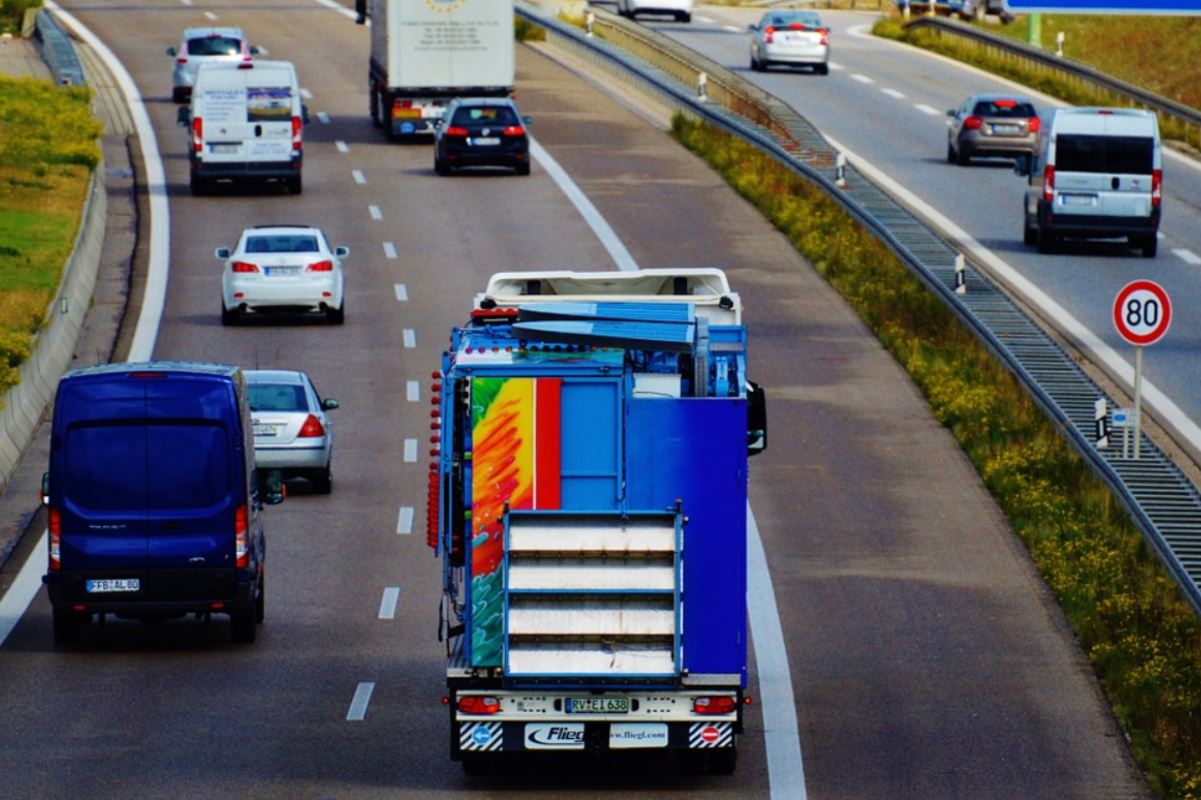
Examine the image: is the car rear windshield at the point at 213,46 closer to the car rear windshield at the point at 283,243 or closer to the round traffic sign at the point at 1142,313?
the car rear windshield at the point at 283,243

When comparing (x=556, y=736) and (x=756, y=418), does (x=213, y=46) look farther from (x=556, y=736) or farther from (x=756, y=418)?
(x=556, y=736)

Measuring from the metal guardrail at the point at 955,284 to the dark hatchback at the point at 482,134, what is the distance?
4.40 metres

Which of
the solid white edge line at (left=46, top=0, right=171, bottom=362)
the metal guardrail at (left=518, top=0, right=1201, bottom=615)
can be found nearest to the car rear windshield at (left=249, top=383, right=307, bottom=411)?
the solid white edge line at (left=46, top=0, right=171, bottom=362)

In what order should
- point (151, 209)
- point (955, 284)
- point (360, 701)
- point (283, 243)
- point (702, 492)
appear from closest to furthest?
point (702, 492), point (360, 701), point (955, 284), point (283, 243), point (151, 209)

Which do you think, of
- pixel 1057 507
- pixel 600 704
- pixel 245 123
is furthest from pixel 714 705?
pixel 245 123

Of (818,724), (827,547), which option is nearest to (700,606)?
(818,724)

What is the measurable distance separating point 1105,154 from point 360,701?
2810 cm

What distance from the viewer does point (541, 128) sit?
204 ft

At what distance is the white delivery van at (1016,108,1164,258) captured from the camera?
44.8 m

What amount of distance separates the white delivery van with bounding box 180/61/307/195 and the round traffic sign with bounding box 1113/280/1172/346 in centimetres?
2633

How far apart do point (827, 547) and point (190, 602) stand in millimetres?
7399

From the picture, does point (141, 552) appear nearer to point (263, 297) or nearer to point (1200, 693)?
point (1200, 693)

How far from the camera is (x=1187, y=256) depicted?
4619cm

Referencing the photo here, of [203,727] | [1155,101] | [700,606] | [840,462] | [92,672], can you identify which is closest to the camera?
[700,606]
